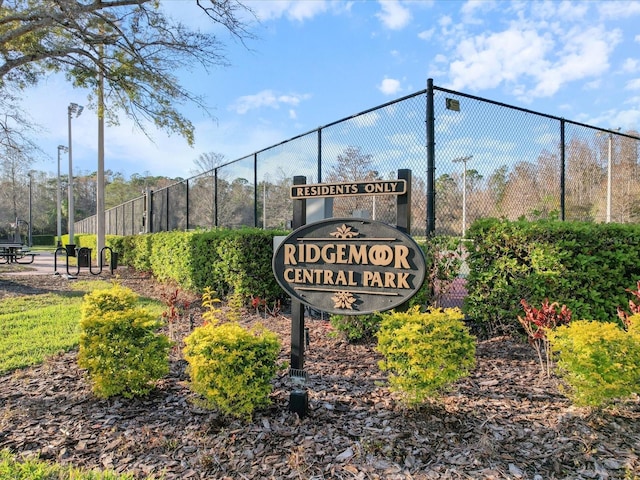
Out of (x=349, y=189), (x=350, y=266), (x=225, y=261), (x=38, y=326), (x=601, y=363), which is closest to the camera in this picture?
(x=601, y=363)

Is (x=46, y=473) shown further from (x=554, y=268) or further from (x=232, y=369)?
(x=554, y=268)

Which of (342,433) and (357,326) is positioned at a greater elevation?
(357,326)

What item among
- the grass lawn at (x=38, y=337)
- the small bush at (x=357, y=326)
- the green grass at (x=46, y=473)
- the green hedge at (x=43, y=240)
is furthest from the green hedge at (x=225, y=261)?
the green hedge at (x=43, y=240)

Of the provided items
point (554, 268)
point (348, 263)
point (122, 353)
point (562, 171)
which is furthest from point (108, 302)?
point (562, 171)

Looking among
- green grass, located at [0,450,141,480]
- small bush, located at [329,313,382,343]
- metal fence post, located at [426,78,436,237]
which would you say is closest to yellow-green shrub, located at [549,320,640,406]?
small bush, located at [329,313,382,343]

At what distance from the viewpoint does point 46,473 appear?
2.15m

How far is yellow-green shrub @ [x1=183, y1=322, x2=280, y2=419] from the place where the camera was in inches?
104

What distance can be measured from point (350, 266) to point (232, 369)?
102 cm

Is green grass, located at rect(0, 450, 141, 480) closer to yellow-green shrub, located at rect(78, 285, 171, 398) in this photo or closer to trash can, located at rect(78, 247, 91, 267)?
yellow-green shrub, located at rect(78, 285, 171, 398)

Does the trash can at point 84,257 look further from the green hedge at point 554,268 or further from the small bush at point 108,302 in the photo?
the green hedge at point 554,268

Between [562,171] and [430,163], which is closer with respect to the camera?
[430,163]

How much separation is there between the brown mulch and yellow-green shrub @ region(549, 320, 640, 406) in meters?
0.22

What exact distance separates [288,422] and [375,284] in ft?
3.49

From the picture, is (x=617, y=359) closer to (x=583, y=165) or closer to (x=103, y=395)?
(x=103, y=395)
